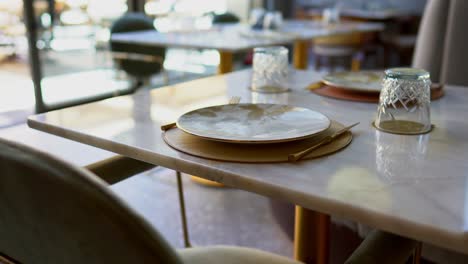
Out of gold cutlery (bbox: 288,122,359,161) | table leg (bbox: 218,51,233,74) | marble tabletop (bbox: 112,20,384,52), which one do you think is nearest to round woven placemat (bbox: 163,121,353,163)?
gold cutlery (bbox: 288,122,359,161)

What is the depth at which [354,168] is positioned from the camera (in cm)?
80

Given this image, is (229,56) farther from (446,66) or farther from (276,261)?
(276,261)

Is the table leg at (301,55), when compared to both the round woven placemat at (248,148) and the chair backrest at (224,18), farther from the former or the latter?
the round woven placemat at (248,148)

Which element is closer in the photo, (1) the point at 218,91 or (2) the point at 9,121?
(1) the point at 218,91

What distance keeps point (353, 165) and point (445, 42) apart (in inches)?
54.7

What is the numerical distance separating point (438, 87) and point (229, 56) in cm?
166

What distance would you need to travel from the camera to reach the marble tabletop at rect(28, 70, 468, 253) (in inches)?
25.7

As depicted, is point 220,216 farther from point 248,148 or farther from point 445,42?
point 248,148

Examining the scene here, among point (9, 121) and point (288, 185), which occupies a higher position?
point (288, 185)

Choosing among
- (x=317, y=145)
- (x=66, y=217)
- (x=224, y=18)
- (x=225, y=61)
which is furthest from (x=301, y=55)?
(x=66, y=217)

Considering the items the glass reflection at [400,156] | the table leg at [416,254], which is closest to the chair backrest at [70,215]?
the glass reflection at [400,156]

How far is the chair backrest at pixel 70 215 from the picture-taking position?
527 millimetres

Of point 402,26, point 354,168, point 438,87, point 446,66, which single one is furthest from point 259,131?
point 402,26

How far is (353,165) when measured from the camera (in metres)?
0.81
